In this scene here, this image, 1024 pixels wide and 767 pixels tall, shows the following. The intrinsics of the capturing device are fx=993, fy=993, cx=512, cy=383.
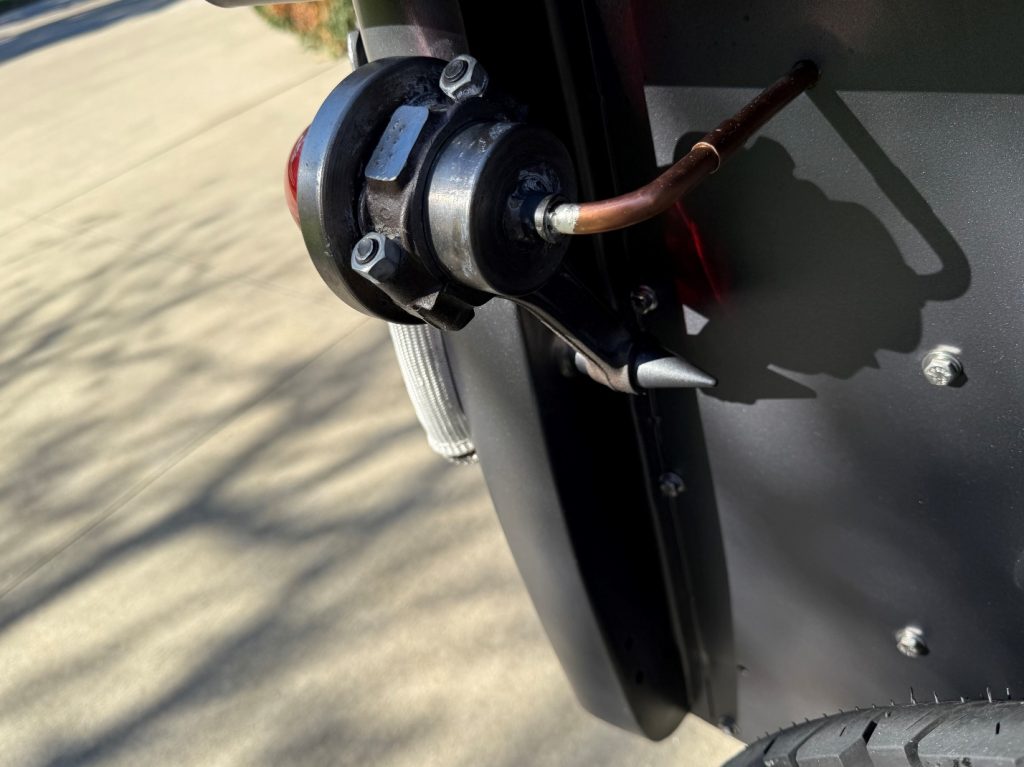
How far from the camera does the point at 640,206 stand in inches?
29.8

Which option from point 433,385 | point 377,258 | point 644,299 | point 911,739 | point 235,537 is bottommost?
point 235,537

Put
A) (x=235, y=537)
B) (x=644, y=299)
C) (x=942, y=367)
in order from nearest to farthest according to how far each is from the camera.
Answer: (x=942, y=367), (x=644, y=299), (x=235, y=537)

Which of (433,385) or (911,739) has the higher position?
(433,385)

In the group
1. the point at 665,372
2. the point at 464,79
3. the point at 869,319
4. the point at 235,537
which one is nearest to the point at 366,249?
the point at 464,79

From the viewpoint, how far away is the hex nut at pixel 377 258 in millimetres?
789

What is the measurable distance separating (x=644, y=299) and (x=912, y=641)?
50cm

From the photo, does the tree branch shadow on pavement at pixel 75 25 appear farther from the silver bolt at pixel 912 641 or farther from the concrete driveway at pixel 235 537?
the silver bolt at pixel 912 641

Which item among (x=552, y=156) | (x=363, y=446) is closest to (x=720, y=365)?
(x=552, y=156)

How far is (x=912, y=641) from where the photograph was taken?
1.13m

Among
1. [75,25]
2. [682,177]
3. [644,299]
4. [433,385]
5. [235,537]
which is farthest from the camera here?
[75,25]

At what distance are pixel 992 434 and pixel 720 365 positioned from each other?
281 millimetres

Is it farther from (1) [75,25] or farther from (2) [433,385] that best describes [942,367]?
(1) [75,25]

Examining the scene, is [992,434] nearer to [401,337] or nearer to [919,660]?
[919,660]

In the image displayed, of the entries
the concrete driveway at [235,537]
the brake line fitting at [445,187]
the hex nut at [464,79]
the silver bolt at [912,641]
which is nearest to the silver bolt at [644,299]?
the brake line fitting at [445,187]
